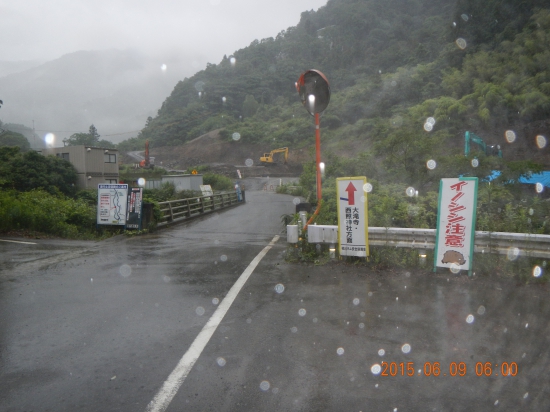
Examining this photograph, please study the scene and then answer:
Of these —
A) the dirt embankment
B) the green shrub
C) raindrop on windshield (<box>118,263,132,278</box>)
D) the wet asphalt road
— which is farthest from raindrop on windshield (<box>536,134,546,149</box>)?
raindrop on windshield (<box>118,263,132,278</box>)

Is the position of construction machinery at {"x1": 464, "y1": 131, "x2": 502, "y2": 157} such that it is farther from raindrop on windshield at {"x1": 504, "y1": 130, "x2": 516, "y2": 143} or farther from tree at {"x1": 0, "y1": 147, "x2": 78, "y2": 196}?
tree at {"x1": 0, "y1": 147, "x2": 78, "y2": 196}

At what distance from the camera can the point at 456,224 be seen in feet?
25.0

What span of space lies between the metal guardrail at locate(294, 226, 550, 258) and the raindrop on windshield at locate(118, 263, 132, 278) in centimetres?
459

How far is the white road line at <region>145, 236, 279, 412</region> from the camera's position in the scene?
356 centimetres

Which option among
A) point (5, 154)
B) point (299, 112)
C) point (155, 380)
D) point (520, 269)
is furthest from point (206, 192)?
point (299, 112)

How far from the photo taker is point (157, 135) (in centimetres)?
11231

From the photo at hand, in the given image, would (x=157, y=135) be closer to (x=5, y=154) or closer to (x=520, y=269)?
(x=5, y=154)

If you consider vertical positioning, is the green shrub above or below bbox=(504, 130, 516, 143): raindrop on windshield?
below

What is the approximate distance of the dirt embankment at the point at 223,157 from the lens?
74.1 meters

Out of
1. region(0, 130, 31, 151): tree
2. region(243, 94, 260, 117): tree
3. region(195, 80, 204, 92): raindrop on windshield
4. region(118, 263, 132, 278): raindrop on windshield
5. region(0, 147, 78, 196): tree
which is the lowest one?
region(118, 263, 132, 278): raindrop on windshield

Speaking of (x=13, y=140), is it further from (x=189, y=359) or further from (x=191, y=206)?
(x=189, y=359)

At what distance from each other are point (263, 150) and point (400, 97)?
94.7 ft

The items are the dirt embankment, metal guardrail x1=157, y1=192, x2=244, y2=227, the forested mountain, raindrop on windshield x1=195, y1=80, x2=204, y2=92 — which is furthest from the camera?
raindrop on windshield x1=195, y1=80, x2=204, y2=92

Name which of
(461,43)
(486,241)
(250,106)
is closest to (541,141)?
(461,43)
